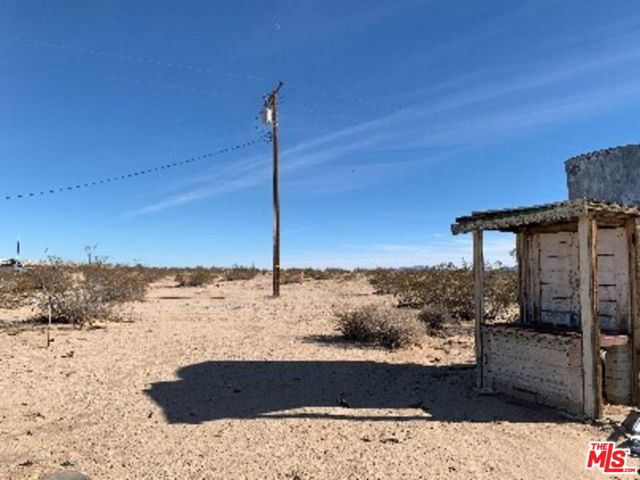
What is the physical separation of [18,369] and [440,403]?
6.46 meters

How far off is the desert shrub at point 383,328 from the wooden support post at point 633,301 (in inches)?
178

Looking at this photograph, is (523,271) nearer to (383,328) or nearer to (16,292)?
(383,328)

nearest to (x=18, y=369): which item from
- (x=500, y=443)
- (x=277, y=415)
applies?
(x=277, y=415)

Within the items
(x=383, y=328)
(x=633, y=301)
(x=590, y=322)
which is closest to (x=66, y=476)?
(x=590, y=322)

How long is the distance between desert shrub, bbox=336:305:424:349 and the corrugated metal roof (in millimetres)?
3609

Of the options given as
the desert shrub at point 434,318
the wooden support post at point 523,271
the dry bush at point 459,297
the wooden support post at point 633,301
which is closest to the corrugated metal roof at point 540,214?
the wooden support post at point 633,301

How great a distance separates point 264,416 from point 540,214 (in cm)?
397

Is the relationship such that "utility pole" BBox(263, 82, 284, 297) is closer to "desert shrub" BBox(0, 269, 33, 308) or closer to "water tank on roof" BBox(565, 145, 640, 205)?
"desert shrub" BBox(0, 269, 33, 308)

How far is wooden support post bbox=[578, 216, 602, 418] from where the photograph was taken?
626cm

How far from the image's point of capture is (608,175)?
8641 mm

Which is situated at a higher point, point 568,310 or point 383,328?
point 568,310

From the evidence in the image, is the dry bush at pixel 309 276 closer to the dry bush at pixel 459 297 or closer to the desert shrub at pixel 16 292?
the desert shrub at pixel 16 292

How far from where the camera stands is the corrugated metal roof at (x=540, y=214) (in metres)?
6.18

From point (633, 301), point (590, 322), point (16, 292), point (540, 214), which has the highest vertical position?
point (540, 214)
